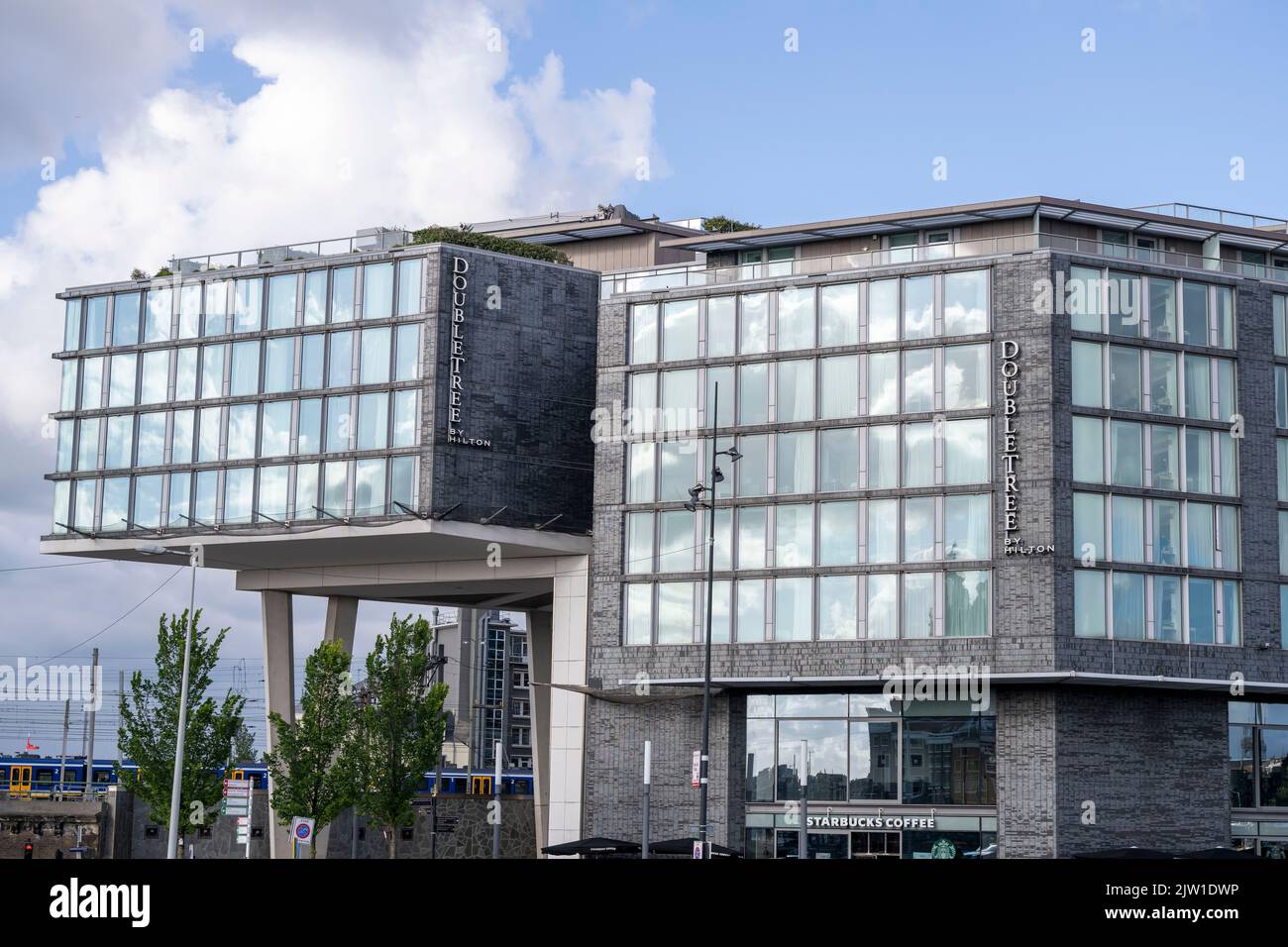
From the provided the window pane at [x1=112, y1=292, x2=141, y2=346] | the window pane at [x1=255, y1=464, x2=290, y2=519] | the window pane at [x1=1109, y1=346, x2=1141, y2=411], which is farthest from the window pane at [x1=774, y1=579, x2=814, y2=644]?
the window pane at [x1=112, y1=292, x2=141, y2=346]

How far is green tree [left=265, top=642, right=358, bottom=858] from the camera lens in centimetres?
6012

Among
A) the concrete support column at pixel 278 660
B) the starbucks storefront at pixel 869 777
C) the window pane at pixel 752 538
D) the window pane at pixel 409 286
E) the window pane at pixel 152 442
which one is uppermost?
the window pane at pixel 409 286

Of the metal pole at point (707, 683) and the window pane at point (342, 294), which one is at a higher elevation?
the window pane at point (342, 294)

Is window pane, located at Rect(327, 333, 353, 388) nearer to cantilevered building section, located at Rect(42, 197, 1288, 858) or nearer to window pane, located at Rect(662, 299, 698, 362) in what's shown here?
cantilevered building section, located at Rect(42, 197, 1288, 858)

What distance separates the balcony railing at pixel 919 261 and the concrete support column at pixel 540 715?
1787 cm

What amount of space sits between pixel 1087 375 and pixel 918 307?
5.79 meters

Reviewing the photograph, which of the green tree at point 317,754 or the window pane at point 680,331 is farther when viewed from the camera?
the green tree at point 317,754

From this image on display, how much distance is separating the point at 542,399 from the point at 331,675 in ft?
41.5

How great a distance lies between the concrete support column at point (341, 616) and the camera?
2724 inches

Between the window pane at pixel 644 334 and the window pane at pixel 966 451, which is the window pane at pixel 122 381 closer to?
the window pane at pixel 644 334

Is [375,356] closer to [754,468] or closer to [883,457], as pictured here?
[754,468]

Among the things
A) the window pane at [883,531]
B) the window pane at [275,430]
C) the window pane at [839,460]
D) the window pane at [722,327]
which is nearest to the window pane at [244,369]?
the window pane at [275,430]

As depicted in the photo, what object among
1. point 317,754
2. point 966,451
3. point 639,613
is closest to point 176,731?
point 317,754
